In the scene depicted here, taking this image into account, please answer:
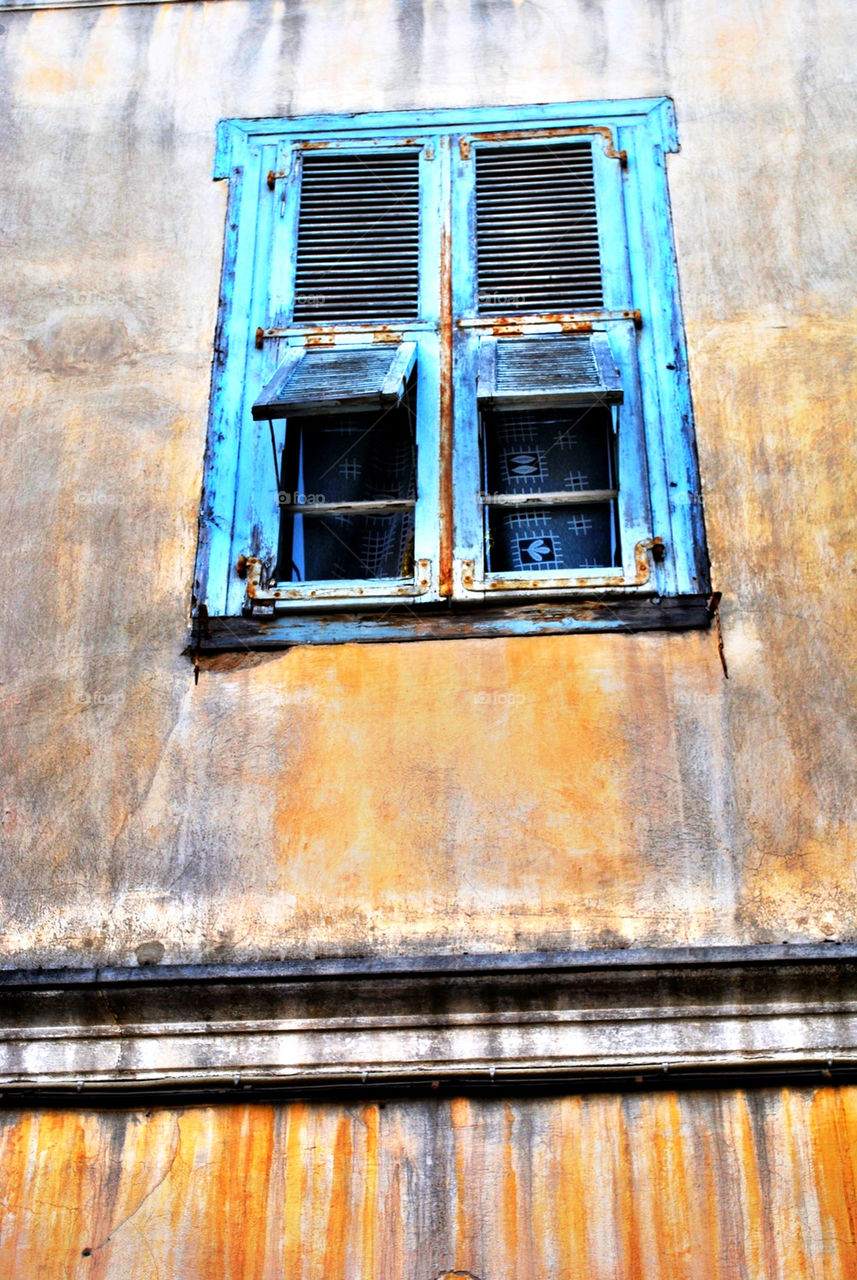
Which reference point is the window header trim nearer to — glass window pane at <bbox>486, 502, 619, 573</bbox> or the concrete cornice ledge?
glass window pane at <bbox>486, 502, 619, 573</bbox>

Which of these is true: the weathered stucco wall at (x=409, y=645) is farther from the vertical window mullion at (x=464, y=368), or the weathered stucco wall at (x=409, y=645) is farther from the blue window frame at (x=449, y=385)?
the vertical window mullion at (x=464, y=368)

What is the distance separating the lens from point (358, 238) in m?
5.71

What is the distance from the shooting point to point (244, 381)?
17.6ft

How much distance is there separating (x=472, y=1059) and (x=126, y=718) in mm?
1572

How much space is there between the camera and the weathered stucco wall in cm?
431

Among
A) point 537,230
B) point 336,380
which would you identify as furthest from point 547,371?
point 537,230

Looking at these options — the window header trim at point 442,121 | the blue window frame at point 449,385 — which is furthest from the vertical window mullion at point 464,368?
the window header trim at point 442,121

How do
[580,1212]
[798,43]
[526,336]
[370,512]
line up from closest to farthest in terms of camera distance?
[580,1212]
[370,512]
[526,336]
[798,43]

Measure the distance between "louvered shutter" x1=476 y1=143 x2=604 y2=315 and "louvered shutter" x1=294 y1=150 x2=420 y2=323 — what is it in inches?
11.2

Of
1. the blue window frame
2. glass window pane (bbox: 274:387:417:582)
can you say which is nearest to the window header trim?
the blue window frame

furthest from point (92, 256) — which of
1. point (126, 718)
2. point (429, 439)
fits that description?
point (126, 718)

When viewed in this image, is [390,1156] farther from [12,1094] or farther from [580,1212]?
[12,1094]

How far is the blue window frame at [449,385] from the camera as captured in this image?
4.82 m

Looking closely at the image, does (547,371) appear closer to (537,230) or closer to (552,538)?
(552,538)
